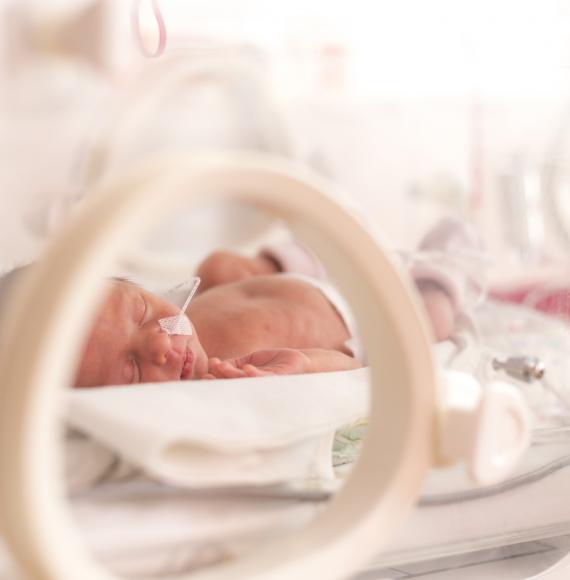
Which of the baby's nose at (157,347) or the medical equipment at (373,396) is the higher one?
the baby's nose at (157,347)

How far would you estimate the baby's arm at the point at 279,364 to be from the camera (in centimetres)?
73

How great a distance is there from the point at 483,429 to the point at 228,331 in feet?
1.35

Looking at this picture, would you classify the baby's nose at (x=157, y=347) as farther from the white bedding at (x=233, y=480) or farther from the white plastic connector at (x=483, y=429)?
the white plastic connector at (x=483, y=429)

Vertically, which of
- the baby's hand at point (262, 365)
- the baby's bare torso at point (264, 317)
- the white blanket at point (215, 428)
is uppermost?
the baby's bare torso at point (264, 317)

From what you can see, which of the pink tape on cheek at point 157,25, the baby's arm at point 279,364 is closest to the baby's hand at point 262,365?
the baby's arm at point 279,364

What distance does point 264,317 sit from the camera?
94cm

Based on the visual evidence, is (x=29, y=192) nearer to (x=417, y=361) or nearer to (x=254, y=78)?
(x=254, y=78)

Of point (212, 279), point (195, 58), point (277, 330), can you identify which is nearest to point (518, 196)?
point (195, 58)

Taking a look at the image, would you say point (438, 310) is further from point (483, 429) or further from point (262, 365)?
point (483, 429)

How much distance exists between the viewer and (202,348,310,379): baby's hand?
730 millimetres

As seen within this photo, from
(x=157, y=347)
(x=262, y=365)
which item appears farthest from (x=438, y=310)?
(x=157, y=347)

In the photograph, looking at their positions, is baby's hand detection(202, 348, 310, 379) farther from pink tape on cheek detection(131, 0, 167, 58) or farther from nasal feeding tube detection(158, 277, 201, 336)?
pink tape on cheek detection(131, 0, 167, 58)

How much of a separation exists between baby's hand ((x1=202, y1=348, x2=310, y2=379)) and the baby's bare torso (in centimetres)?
7

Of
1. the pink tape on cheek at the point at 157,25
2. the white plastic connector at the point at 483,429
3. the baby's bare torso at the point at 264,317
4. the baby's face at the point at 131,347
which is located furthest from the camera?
the pink tape on cheek at the point at 157,25
